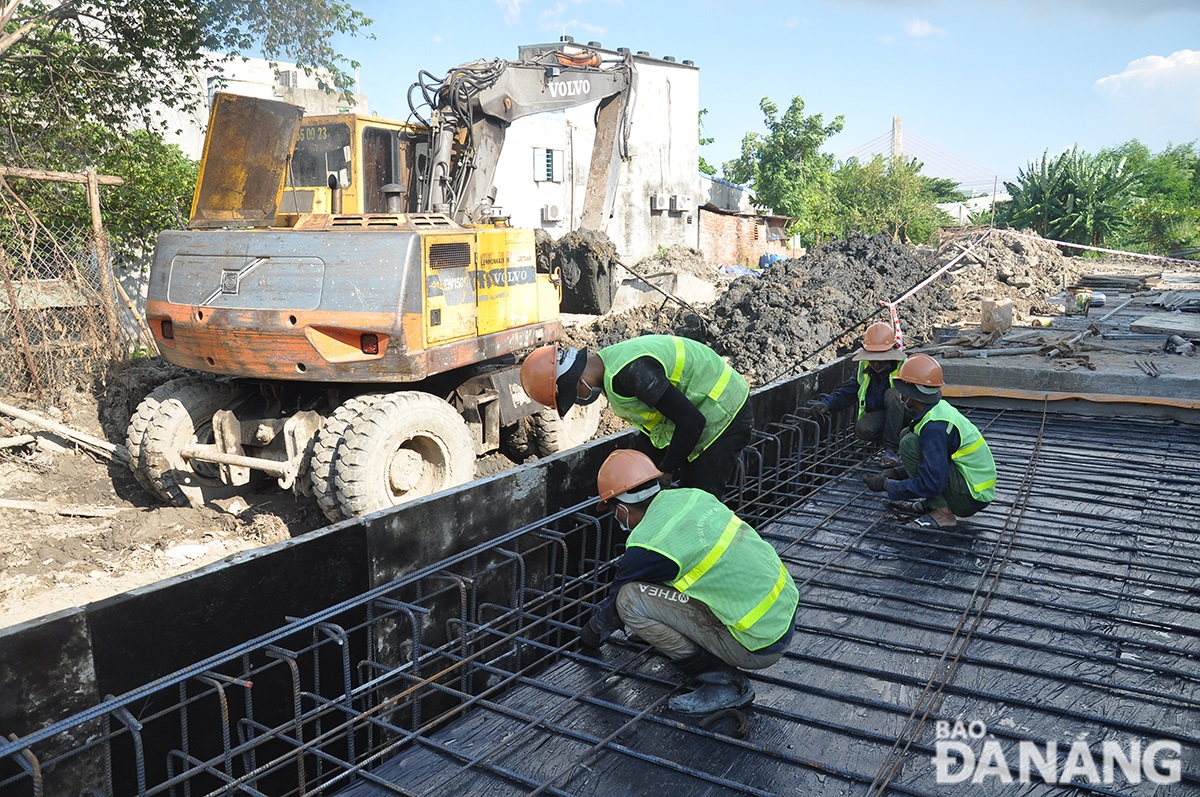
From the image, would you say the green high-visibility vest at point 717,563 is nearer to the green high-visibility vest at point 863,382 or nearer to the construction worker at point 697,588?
the construction worker at point 697,588

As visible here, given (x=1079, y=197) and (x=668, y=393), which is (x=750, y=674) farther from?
(x=1079, y=197)

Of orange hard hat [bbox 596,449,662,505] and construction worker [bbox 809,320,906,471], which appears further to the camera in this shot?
construction worker [bbox 809,320,906,471]

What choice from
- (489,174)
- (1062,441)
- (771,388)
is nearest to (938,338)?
(1062,441)

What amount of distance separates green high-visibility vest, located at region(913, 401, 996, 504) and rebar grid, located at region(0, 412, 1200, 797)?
33 centimetres

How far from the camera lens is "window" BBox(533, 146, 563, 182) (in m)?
24.4

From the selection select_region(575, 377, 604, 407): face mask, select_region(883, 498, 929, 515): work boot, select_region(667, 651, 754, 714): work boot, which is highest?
select_region(575, 377, 604, 407): face mask

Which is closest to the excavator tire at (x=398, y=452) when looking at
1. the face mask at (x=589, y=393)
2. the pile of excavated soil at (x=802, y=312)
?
the face mask at (x=589, y=393)

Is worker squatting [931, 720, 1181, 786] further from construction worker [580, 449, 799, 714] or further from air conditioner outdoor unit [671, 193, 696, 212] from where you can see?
air conditioner outdoor unit [671, 193, 696, 212]

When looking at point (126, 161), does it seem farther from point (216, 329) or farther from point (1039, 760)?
point (1039, 760)

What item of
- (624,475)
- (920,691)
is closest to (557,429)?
(624,475)

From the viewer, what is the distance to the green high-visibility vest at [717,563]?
292cm

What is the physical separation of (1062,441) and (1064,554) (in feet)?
7.63

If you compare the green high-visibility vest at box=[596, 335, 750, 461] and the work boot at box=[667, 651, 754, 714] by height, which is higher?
the green high-visibility vest at box=[596, 335, 750, 461]

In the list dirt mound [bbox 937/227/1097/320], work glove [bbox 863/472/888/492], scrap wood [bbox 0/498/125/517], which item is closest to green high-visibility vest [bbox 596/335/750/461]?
work glove [bbox 863/472/888/492]
